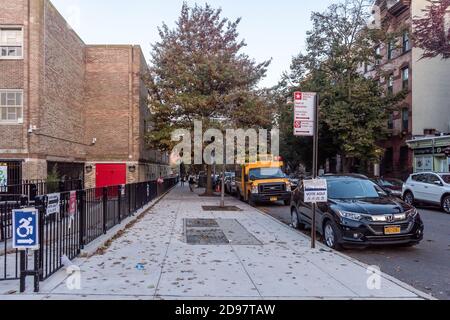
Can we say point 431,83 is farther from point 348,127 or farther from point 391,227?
point 391,227

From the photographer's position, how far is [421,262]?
826 cm

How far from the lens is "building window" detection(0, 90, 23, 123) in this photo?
805 inches

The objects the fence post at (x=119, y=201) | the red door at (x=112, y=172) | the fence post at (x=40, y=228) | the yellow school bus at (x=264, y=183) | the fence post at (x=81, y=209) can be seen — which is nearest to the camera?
the fence post at (x=40, y=228)

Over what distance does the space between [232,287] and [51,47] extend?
20.0m

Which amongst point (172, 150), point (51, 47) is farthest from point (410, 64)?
point (51, 47)

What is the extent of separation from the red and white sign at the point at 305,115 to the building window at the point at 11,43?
53.1 ft

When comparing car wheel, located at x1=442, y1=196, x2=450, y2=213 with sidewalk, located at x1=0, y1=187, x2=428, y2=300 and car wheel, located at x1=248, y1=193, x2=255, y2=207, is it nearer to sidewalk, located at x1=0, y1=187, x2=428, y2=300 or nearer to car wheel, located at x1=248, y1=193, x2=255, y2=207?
car wheel, located at x1=248, y1=193, x2=255, y2=207

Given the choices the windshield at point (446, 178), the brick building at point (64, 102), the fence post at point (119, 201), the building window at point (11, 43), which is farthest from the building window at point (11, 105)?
the windshield at point (446, 178)

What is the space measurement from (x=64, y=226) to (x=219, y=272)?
9.21ft

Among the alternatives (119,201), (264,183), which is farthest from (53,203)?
(264,183)

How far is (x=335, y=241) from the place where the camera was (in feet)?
30.6

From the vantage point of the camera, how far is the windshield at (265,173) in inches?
885

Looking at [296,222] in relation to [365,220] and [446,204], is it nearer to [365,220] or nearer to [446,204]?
[365,220]

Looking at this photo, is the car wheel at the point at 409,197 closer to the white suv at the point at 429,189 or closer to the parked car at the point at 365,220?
the white suv at the point at 429,189
